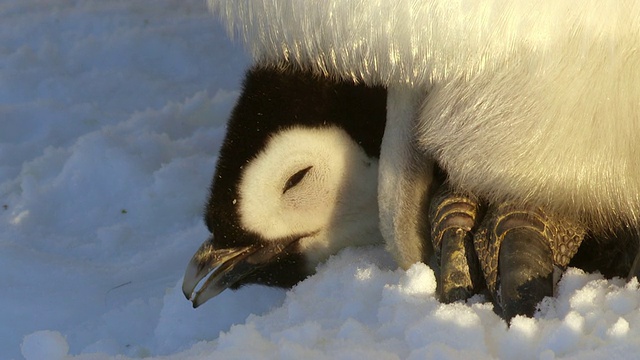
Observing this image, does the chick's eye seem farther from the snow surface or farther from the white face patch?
the snow surface

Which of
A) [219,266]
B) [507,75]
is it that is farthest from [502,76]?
[219,266]

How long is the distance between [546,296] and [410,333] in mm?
269

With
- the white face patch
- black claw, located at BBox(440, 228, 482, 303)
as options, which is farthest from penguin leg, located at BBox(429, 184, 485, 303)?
the white face patch

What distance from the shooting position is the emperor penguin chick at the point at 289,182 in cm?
195

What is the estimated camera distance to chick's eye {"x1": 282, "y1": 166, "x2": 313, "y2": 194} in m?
2.00

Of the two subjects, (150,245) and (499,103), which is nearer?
(499,103)

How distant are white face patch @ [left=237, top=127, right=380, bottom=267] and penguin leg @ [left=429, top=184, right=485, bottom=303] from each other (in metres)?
0.21

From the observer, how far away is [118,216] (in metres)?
2.43

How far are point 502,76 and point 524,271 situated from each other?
31 centimetres

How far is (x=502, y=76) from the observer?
5.11 ft

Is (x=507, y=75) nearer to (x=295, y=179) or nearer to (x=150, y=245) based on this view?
(x=295, y=179)

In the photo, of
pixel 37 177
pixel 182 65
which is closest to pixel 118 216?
pixel 37 177

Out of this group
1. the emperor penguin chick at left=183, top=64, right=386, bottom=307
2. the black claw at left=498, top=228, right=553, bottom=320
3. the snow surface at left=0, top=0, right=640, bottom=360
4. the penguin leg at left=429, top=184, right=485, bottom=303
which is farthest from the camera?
the emperor penguin chick at left=183, top=64, right=386, bottom=307

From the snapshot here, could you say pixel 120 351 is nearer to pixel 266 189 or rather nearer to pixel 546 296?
pixel 266 189
